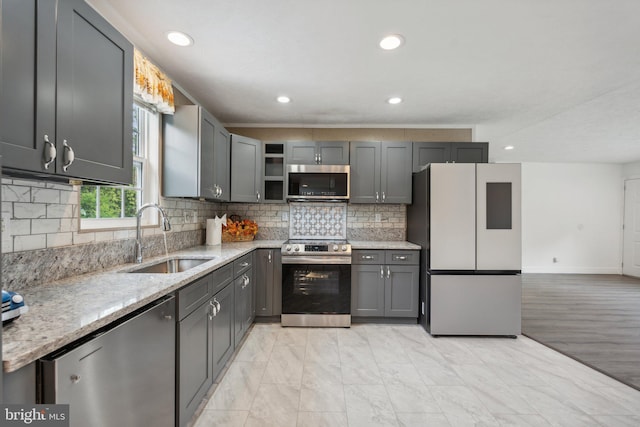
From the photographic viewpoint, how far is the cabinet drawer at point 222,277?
2.03 metres

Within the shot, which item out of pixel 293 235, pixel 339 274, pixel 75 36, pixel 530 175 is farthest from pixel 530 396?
pixel 530 175

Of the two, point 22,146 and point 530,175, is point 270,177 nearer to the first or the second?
point 22,146

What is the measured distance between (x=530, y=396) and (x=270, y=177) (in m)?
3.19

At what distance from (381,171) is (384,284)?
1.39m

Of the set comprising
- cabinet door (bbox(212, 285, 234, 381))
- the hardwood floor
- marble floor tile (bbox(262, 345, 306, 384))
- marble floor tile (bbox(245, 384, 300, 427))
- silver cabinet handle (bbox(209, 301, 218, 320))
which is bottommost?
marble floor tile (bbox(245, 384, 300, 427))

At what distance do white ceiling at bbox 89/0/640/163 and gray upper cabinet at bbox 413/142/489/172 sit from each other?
13.3 inches

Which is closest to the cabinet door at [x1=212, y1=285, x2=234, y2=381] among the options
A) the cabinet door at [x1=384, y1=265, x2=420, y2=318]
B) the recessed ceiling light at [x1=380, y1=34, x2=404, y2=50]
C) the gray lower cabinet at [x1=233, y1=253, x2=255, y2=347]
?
the gray lower cabinet at [x1=233, y1=253, x2=255, y2=347]

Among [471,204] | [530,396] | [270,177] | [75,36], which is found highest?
[75,36]

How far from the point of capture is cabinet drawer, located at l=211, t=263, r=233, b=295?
2.03 m

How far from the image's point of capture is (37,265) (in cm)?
139

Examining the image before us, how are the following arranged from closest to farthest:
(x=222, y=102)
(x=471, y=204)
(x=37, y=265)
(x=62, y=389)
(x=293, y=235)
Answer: (x=62, y=389) < (x=37, y=265) < (x=471, y=204) < (x=222, y=102) < (x=293, y=235)

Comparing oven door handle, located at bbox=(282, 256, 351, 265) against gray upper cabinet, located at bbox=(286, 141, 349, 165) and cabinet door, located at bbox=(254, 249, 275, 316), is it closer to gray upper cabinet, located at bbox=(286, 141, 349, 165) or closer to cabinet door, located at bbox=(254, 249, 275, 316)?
cabinet door, located at bbox=(254, 249, 275, 316)

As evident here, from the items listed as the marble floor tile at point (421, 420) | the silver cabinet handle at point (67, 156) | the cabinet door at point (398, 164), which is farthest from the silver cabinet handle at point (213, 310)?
the cabinet door at point (398, 164)

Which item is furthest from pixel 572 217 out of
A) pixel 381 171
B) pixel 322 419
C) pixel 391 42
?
pixel 322 419
